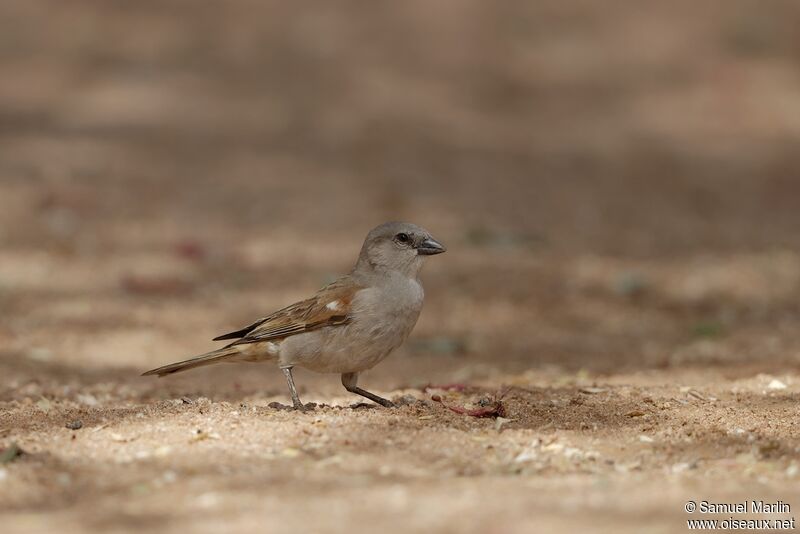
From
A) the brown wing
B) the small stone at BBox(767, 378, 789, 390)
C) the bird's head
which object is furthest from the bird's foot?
the small stone at BBox(767, 378, 789, 390)

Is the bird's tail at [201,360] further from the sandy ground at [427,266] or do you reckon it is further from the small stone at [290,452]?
the small stone at [290,452]

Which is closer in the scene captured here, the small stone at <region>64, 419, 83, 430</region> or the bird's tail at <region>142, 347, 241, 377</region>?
the small stone at <region>64, 419, 83, 430</region>

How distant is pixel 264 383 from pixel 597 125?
857cm

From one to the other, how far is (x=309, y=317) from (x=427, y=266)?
4.95 meters

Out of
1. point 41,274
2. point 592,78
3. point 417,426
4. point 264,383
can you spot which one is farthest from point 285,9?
point 417,426

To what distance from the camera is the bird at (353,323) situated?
6113 millimetres

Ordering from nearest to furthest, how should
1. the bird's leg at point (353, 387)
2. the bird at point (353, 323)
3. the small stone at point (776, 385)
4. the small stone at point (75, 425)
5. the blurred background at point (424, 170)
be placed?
the small stone at point (75, 425), the bird at point (353, 323), the bird's leg at point (353, 387), the small stone at point (776, 385), the blurred background at point (424, 170)

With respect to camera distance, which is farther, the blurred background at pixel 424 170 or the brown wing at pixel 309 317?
the blurred background at pixel 424 170

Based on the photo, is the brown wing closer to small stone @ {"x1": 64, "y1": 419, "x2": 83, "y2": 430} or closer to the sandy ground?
the sandy ground

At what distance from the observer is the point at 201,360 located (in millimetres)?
6305

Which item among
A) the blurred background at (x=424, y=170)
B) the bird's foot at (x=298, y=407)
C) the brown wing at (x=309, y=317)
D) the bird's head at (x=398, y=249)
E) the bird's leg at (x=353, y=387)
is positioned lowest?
the bird's foot at (x=298, y=407)

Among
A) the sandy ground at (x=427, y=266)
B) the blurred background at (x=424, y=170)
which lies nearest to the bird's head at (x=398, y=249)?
the sandy ground at (x=427, y=266)

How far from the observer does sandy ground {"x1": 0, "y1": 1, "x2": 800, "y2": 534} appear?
15.3 feet

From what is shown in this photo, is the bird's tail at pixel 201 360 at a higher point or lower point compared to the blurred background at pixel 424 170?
lower
